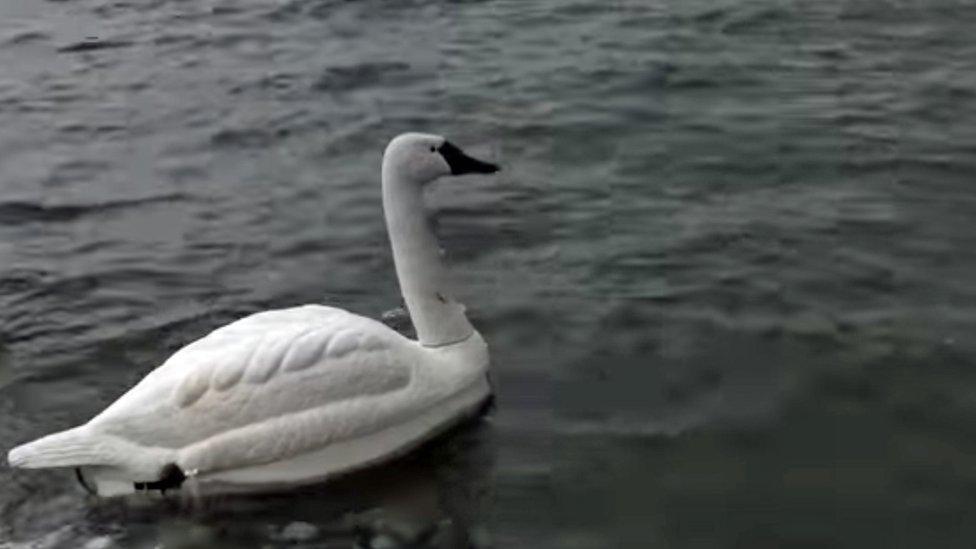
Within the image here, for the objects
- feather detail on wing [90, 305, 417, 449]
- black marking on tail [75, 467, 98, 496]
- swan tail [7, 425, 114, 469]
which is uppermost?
feather detail on wing [90, 305, 417, 449]

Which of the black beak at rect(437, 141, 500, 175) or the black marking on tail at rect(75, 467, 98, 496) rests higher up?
the black beak at rect(437, 141, 500, 175)

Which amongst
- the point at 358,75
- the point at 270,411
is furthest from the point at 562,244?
the point at 358,75

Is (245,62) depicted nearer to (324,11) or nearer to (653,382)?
(324,11)

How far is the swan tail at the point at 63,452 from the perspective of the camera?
24.2 feet

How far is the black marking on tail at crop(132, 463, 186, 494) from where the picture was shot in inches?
298

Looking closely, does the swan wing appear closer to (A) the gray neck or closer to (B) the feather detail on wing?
(B) the feather detail on wing

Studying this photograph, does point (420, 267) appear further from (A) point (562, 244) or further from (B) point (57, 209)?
(B) point (57, 209)

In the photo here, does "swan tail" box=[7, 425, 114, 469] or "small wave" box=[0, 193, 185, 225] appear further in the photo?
"small wave" box=[0, 193, 185, 225]

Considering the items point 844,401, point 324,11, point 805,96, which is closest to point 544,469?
point 844,401

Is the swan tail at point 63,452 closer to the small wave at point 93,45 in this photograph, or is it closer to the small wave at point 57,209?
the small wave at point 57,209

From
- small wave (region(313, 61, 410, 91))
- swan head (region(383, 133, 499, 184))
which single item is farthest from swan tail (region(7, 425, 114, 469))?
small wave (region(313, 61, 410, 91))

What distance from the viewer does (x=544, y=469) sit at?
7.86m

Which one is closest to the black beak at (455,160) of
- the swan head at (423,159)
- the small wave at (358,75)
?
the swan head at (423,159)

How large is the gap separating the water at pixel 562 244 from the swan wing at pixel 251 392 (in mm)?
310
